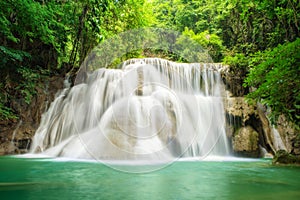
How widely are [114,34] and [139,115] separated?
24.8 feet

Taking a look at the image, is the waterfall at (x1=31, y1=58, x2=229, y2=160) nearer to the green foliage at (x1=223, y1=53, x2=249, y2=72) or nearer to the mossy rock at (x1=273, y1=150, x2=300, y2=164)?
the green foliage at (x1=223, y1=53, x2=249, y2=72)

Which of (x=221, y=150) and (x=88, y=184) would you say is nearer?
(x=88, y=184)

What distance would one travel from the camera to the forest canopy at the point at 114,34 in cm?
572

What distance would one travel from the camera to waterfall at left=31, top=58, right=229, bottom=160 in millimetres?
5629

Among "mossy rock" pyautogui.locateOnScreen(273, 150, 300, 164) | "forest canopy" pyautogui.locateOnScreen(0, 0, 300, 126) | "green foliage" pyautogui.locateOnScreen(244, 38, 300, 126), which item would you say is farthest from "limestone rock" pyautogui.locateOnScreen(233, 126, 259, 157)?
"green foliage" pyautogui.locateOnScreen(244, 38, 300, 126)

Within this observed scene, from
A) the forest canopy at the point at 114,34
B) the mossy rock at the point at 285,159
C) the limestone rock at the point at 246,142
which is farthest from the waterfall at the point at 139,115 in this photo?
the mossy rock at the point at 285,159

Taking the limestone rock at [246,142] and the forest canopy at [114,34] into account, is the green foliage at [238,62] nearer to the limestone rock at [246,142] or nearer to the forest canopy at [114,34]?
the forest canopy at [114,34]

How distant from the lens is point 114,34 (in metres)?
13.1

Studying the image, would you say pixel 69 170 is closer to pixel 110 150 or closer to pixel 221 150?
pixel 110 150

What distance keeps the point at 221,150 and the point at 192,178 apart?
15.8ft

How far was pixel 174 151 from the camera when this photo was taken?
571 cm

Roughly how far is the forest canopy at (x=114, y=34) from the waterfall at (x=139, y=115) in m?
1.08

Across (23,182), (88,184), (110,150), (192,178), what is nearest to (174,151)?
(192,178)

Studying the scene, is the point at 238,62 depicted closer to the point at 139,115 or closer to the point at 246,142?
the point at 246,142
